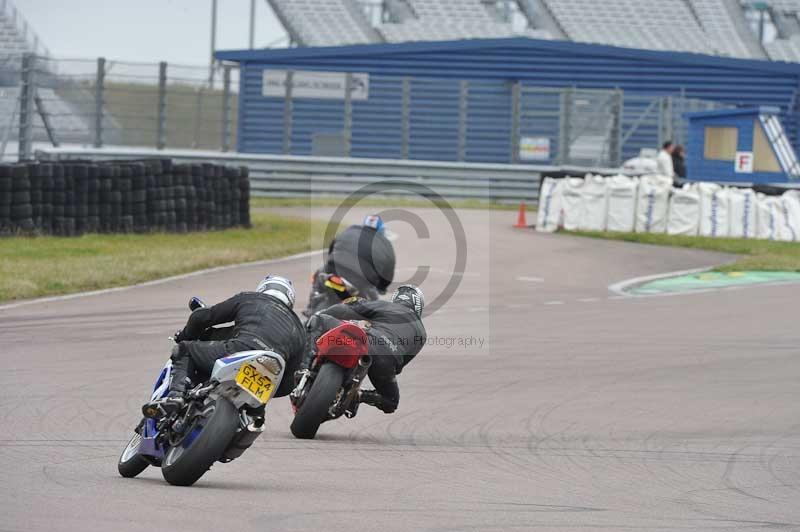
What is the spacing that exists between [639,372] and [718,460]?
10.8 ft

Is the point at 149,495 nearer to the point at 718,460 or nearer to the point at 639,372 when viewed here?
the point at 718,460

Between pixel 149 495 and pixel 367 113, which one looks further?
pixel 367 113

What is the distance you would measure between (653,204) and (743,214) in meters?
1.52

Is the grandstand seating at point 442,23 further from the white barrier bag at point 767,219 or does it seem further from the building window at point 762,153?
the white barrier bag at point 767,219

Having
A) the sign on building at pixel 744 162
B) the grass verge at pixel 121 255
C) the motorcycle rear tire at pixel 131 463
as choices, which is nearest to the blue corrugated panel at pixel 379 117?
the sign on building at pixel 744 162

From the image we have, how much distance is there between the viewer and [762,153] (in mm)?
30172

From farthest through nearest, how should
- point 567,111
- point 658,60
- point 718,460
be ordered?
point 658,60
point 567,111
point 718,460

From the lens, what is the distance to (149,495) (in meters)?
6.12

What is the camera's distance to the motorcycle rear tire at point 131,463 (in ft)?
21.6

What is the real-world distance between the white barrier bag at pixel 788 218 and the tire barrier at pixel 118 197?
9.05 meters

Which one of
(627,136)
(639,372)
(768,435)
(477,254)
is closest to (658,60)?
(627,136)

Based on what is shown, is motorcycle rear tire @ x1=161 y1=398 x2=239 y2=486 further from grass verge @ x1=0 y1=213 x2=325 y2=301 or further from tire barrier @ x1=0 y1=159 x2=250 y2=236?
tire barrier @ x1=0 y1=159 x2=250 y2=236

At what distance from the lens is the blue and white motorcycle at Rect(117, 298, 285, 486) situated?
636 centimetres

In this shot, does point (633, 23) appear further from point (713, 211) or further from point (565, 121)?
point (713, 211)
